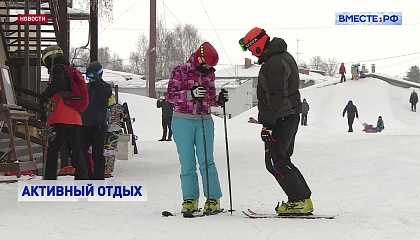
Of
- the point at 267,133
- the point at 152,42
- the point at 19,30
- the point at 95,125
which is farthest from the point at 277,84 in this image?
the point at 152,42

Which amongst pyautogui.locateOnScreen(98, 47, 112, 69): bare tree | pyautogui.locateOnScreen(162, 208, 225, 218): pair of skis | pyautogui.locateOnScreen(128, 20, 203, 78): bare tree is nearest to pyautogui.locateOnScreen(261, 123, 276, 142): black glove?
pyautogui.locateOnScreen(162, 208, 225, 218): pair of skis

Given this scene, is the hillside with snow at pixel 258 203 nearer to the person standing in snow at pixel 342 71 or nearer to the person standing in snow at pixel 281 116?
the person standing in snow at pixel 281 116

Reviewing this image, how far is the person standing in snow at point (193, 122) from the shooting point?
741cm

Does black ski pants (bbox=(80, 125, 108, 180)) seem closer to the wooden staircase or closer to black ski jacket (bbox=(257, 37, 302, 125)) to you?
black ski jacket (bbox=(257, 37, 302, 125))

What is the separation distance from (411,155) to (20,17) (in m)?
8.11

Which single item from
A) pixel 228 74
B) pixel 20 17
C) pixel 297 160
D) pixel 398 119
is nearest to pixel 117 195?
pixel 297 160

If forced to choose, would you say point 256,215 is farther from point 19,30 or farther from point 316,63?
point 316,63

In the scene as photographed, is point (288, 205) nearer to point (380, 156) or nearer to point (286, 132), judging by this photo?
point (286, 132)

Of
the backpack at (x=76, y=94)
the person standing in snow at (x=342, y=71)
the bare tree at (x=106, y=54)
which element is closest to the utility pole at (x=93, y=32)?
the backpack at (x=76, y=94)

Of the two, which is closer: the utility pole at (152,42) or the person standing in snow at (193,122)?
the person standing in snow at (193,122)

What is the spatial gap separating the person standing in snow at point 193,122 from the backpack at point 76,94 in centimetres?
168

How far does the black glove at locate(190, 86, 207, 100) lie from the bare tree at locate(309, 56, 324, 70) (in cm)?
12927

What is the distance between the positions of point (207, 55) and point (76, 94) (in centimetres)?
217

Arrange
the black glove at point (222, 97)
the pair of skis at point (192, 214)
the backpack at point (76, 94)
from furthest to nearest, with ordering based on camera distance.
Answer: the backpack at point (76, 94) → the black glove at point (222, 97) → the pair of skis at point (192, 214)
